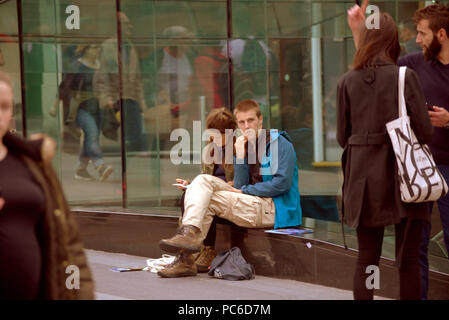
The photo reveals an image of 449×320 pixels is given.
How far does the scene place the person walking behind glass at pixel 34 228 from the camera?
260 centimetres

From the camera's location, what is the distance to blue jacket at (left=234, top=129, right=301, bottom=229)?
21.0ft

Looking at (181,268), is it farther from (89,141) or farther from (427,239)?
(89,141)

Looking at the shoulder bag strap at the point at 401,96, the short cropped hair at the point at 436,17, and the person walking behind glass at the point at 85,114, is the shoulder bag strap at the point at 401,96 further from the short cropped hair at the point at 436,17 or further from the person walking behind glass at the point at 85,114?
the person walking behind glass at the point at 85,114

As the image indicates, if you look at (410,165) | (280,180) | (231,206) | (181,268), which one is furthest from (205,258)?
(410,165)

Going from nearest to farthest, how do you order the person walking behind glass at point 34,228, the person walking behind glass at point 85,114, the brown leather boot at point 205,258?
the person walking behind glass at point 34,228
the brown leather boot at point 205,258
the person walking behind glass at point 85,114

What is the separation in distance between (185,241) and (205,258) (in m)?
0.65

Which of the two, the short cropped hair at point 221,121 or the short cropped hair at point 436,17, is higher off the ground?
the short cropped hair at point 436,17

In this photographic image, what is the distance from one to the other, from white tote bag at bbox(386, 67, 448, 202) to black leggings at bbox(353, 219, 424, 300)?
176 millimetres

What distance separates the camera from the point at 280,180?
6379mm

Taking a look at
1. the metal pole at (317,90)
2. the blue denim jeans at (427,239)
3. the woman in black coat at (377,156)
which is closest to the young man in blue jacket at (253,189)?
the blue denim jeans at (427,239)

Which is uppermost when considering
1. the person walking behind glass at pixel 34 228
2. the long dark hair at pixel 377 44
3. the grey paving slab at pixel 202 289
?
the long dark hair at pixel 377 44

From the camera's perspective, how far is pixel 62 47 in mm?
9688
